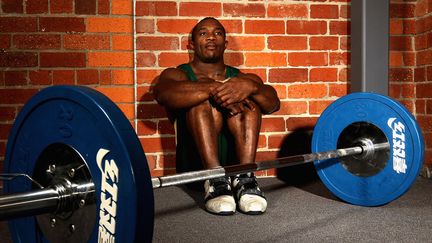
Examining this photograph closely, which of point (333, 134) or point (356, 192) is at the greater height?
point (333, 134)

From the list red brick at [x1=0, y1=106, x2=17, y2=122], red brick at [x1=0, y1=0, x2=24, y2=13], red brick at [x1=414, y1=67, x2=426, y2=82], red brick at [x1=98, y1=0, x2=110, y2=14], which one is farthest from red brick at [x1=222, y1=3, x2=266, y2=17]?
red brick at [x1=0, y1=106, x2=17, y2=122]

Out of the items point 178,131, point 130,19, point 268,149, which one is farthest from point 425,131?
point 130,19

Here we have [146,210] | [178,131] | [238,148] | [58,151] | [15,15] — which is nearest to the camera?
[146,210]

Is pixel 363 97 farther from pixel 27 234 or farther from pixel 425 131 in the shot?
pixel 27 234

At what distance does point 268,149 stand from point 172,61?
27.4 inches

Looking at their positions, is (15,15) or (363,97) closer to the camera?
(363,97)

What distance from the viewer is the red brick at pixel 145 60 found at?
2.24 metres

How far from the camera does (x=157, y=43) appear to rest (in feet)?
7.37

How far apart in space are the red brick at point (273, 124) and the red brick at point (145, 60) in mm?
665

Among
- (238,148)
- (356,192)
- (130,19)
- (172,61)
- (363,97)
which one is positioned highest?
(130,19)

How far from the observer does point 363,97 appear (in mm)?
1697

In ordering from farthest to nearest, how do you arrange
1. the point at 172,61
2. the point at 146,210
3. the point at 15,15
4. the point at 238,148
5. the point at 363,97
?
the point at 172,61, the point at 15,15, the point at 238,148, the point at 363,97, the point at 146,210

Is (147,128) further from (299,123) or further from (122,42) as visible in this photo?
(299,123)

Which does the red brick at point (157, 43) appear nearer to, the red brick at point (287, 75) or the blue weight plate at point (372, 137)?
the red brick at point (287, 75)
